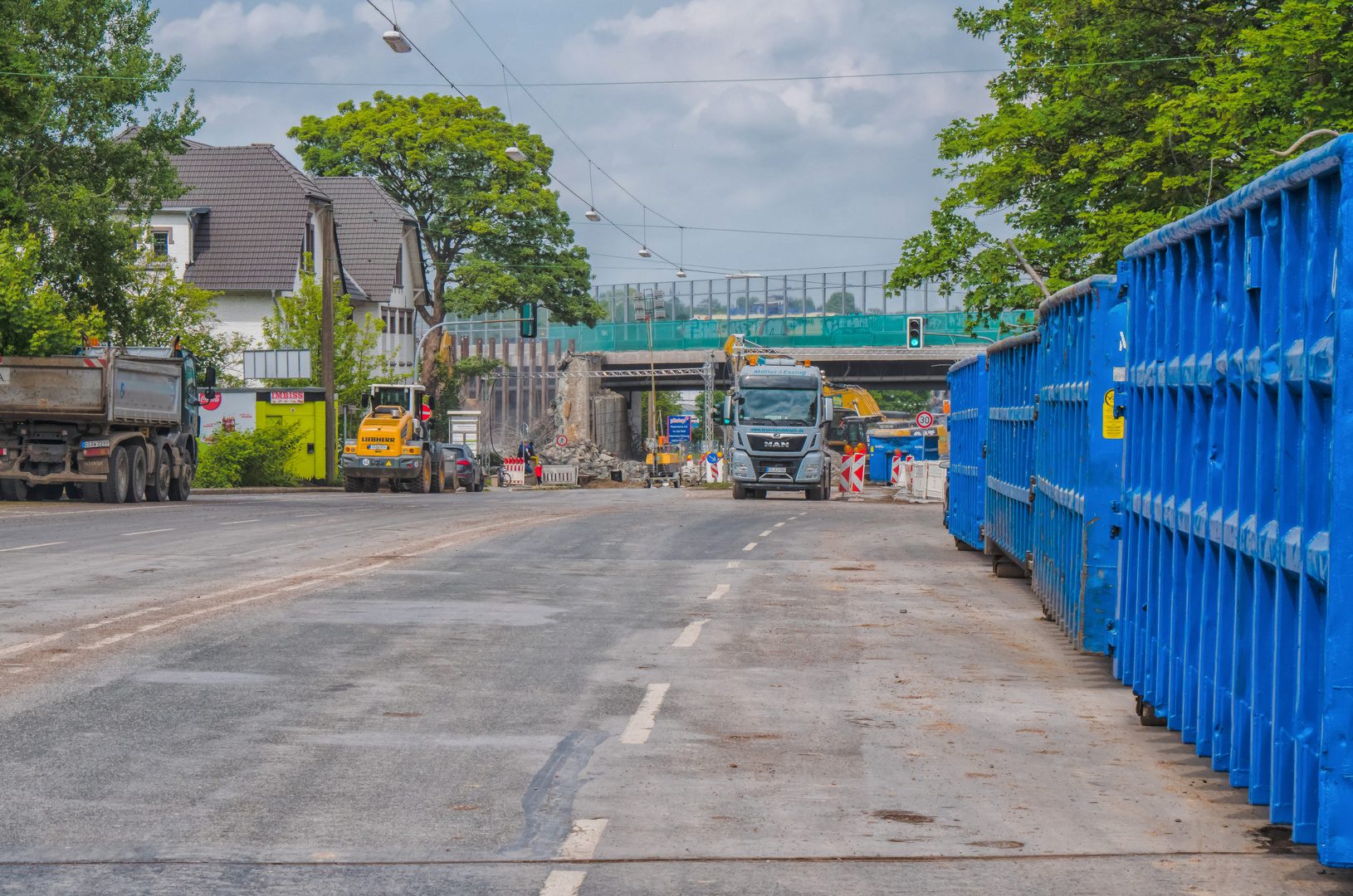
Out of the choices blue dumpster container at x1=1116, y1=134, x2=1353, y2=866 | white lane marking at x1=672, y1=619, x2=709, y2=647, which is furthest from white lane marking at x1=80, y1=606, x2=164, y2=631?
blue dumpster container at x1=1116, y1=134, x2=1353, y2=866

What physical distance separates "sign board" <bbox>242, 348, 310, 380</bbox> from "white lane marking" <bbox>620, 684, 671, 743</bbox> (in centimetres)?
4787

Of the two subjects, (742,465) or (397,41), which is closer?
(397,41)

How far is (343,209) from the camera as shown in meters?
72.9

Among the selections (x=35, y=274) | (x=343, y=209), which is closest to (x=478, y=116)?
(x=343, y=209)

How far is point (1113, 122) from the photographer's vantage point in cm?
3481

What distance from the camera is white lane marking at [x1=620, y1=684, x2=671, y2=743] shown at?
304 inches

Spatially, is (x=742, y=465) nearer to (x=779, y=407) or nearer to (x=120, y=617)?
(x=779, y=407)

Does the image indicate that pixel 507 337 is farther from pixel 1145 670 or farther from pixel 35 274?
pixel 1145 670

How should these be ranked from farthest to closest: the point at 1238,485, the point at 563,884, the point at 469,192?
1. the point at 469,192
2. the point at 1238,485
3. the point at 563,884

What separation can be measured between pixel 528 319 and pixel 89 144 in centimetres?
1343

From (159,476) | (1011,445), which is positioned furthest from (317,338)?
(1011,445)

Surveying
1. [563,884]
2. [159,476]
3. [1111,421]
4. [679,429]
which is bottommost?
[563,884]

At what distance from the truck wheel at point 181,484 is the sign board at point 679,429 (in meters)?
54.8

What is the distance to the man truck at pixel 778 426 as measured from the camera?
40.8 m
